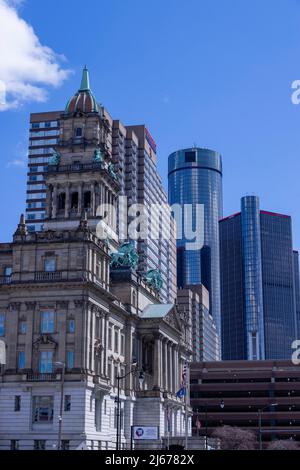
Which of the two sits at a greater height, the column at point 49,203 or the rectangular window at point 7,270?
Result: the column at point 49,203

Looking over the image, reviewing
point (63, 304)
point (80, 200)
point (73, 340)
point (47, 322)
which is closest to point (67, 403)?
point (73, 340)

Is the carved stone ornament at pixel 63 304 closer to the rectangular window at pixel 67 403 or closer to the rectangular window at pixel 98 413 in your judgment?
the rectangular window at pixel 67 403

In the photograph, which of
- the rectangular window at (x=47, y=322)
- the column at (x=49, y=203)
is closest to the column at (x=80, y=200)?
the column at (x=49, y=203)

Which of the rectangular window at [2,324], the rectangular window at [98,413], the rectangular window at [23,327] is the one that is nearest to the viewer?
the rectangular window at [98,413]

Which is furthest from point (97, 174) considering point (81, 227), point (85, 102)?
point (81, 227)

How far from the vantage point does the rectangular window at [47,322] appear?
3573 inches

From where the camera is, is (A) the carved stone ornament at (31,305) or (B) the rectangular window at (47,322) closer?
(B) the rectangular window at (47,322)

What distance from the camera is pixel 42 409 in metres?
88.1

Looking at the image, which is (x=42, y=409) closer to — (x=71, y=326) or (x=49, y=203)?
(x=71, y=326)

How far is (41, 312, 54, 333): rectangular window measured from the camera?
90750 millimetres

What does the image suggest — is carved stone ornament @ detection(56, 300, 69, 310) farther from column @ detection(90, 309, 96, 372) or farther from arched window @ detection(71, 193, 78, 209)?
arched window @ detection(71, 193, 78, 209)

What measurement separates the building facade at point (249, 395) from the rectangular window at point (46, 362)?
304 feet
